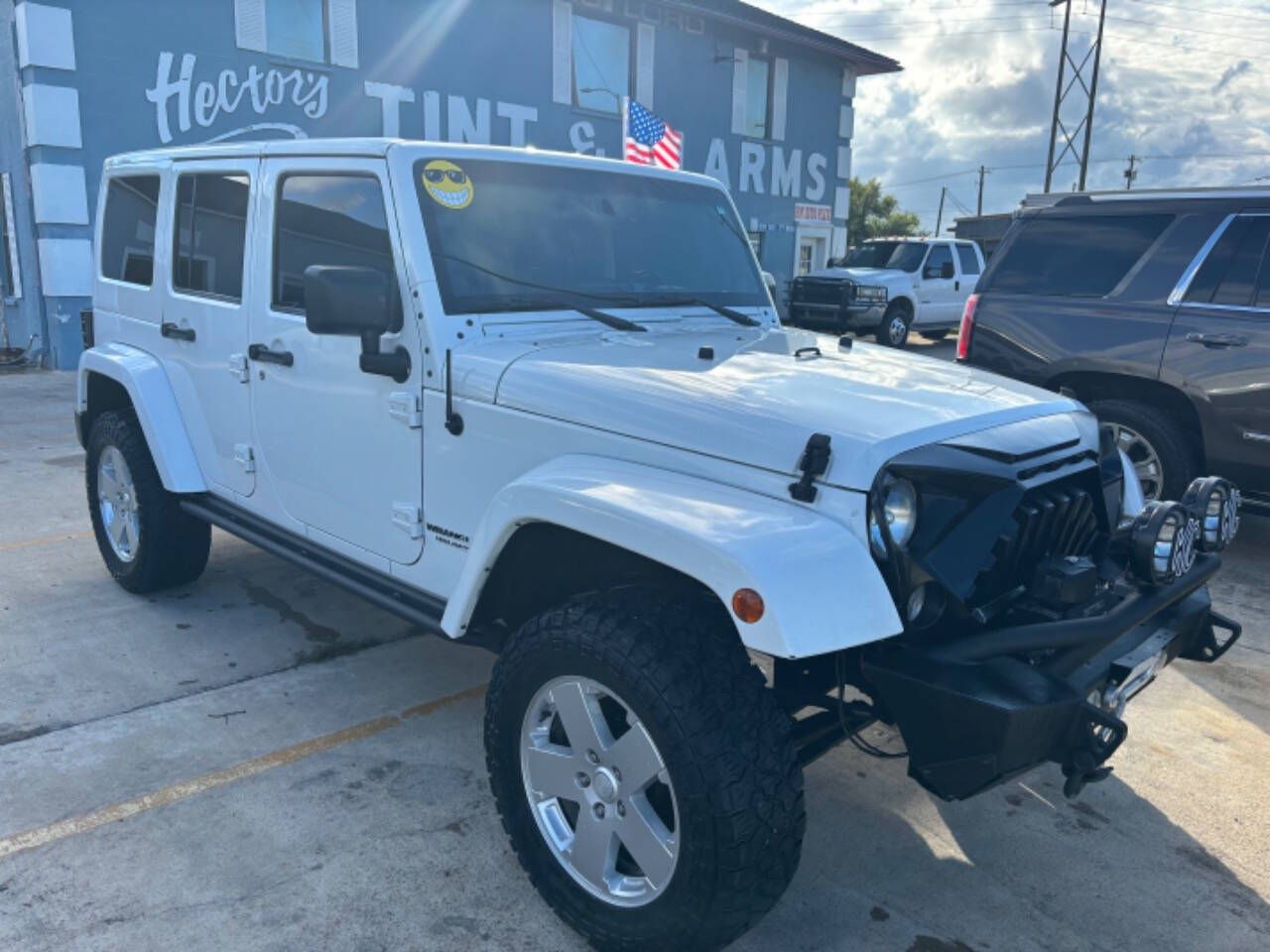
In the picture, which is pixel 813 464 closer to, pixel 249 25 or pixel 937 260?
pixel 249 25

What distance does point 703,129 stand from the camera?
18.6 m

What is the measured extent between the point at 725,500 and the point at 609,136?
16080 mm

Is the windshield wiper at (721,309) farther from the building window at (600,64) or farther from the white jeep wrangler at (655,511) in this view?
the building window at (600,64)

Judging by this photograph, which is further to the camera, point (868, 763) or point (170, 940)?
point (868, 763)

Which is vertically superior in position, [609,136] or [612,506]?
[609,136]

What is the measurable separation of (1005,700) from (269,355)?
9.01 feet

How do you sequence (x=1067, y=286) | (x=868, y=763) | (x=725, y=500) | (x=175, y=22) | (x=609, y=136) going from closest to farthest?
(x=725, y=500) < (x=868, y=763) < (x=1067, y=286) < (x=175, y=22) < (x=609, y=136)

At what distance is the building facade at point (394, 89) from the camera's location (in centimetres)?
1183

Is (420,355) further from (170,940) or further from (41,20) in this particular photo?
(41,20)

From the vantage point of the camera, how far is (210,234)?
405 centimetres

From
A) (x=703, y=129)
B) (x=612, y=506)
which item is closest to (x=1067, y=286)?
(x=612, y=506)

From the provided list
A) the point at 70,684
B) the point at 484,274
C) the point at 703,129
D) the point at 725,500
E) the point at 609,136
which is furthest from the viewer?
the point at 703,129

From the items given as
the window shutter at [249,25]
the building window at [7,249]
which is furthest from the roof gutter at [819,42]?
the building window at [7,249]

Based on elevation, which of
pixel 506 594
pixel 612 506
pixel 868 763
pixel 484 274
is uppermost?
pixel 484 274
